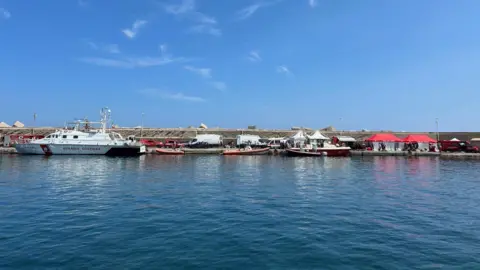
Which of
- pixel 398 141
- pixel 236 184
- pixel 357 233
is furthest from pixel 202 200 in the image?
pixel 398 141

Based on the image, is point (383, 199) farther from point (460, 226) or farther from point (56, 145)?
point (56, 145)

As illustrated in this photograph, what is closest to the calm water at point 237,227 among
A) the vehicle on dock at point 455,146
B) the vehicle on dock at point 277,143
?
the vehicle on dock at point 277,143

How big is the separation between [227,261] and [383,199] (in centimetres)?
1297

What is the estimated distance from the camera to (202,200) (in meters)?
17.3

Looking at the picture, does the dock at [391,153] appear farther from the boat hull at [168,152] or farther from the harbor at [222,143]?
the boat hull at [168,152]

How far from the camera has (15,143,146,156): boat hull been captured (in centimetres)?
5272

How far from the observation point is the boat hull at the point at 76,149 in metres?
52.7

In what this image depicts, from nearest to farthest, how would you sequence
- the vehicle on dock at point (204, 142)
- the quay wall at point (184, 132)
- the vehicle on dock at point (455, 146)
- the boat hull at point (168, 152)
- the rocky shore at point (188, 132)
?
the boat hull at point (168, 152) → the vehicle on dock at point (455, 146) → the vehicle on dock at point (204, 142) → the quay wall at point (184, 132) → the rocky shore at point (188, 132)

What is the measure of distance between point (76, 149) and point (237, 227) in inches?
2004

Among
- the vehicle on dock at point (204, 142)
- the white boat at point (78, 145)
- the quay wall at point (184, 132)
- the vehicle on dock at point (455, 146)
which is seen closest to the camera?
the white boat at point (78, 145)

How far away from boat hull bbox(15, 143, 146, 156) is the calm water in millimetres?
32659

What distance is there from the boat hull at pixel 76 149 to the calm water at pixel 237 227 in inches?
1286

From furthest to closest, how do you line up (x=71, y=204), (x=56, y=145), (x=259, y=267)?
(x=56, y=145)
(x=71, y=204)
(x=259, y=267)

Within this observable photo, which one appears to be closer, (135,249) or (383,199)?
(135,249)
